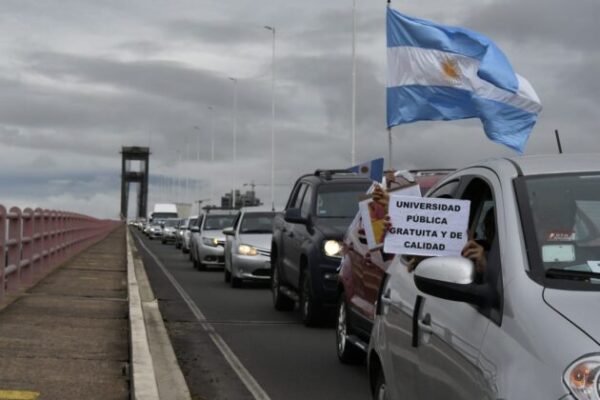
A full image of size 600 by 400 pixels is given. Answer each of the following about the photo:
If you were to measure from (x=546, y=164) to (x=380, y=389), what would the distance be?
1771 millimetres

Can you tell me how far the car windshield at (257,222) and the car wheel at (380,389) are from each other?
14.7 meters

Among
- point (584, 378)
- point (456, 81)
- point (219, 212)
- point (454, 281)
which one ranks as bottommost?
point (584, 378)

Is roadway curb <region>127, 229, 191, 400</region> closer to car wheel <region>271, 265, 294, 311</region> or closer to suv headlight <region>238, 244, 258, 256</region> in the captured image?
car wheel <region>271, 265, 294, 311</region>

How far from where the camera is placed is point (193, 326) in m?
13.0

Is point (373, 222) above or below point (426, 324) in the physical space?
above

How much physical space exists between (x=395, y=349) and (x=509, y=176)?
122 centimetres

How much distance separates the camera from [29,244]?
16.4 metres

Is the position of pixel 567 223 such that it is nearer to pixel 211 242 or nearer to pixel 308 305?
pixel 308 305

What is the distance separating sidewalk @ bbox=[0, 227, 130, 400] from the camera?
7406 millimetres

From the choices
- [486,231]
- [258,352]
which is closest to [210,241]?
[258,352]

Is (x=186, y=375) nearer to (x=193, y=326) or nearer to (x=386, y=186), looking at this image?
(x=386, y=186)

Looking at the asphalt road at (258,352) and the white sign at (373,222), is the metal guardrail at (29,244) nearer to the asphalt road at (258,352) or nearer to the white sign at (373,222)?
the asphalt road at (258,352)

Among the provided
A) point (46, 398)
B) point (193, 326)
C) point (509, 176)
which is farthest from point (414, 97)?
point (509, 176)

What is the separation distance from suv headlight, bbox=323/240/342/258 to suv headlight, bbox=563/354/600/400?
866cm
